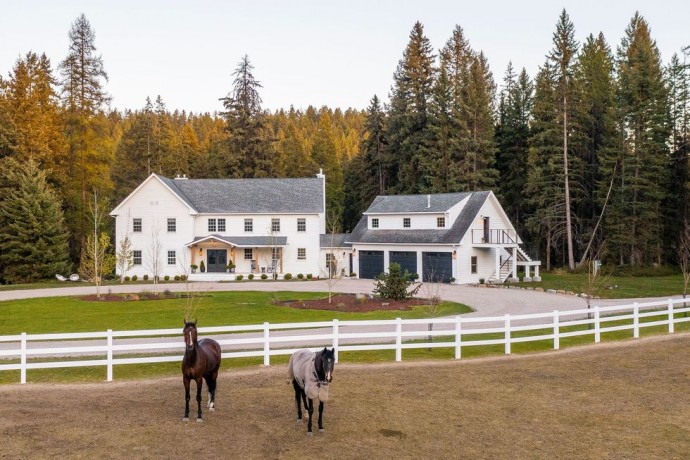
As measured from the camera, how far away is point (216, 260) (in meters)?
49.5

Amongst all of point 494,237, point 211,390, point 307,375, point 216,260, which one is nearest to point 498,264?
point 494,237

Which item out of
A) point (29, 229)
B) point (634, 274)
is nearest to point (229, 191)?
point (29, 229)

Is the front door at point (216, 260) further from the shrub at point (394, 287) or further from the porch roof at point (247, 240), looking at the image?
the shrub at point (394, 287)

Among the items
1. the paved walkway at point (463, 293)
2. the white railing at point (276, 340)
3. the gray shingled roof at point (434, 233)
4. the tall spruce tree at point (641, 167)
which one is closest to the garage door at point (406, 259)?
the gray shingled roof at point (434, 233)

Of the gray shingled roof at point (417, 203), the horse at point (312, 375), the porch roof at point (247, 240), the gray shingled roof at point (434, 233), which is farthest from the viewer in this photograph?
the porch roof at point (247, 240)

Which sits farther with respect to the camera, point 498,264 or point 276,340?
point 498,264

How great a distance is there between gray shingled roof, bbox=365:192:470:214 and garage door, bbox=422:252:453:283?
12.5ft

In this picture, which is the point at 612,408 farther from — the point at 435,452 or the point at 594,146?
the point at 594,146

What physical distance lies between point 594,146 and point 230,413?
180 feet

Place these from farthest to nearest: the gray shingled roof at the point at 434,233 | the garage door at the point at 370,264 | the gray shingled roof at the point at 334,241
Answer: the gray shingled roof at the point at 334,241 < the garage door at the point at 370,264 < the gray shingled roof at the point at 434,233

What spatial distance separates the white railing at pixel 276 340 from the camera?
14.6m

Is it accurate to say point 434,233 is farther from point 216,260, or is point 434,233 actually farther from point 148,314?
point 148,314

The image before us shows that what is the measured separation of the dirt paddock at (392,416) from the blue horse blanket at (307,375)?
75cm

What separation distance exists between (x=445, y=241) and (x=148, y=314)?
23.7 metres
